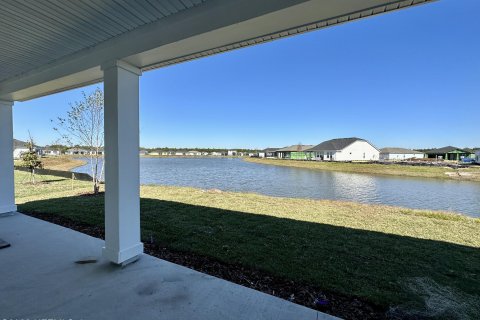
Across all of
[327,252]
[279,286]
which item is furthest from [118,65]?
[327,252]

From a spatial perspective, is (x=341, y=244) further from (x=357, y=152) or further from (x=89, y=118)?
(x=357, y=152)

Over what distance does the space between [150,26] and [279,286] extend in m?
2.96

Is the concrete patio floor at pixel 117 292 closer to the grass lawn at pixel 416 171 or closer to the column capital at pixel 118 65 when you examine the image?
the column capital at pixel 118 65

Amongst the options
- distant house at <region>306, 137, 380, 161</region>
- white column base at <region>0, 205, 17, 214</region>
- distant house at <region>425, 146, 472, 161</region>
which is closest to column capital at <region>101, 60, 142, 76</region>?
white column base at <region>0, 205, 17, 214</region>

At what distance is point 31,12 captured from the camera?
213 cm

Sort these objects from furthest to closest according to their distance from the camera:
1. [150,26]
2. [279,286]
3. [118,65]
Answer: [118,65] → [279,286] → [150,26]

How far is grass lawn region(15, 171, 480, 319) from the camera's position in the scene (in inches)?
98.1

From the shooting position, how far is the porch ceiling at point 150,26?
183cm

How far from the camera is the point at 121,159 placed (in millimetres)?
2711

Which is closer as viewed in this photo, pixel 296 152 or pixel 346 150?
pixel 346 150

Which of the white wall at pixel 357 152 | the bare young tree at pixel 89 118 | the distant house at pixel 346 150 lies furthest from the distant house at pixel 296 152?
the bare young tree at pixel 89 118

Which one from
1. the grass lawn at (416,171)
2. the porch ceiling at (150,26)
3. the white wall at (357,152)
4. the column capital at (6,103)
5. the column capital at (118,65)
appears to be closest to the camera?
the porch ceiling at (150,26)

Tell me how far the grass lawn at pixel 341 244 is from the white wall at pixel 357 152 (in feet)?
137

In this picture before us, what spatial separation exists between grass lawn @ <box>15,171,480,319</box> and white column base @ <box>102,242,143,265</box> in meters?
→ 0.67
